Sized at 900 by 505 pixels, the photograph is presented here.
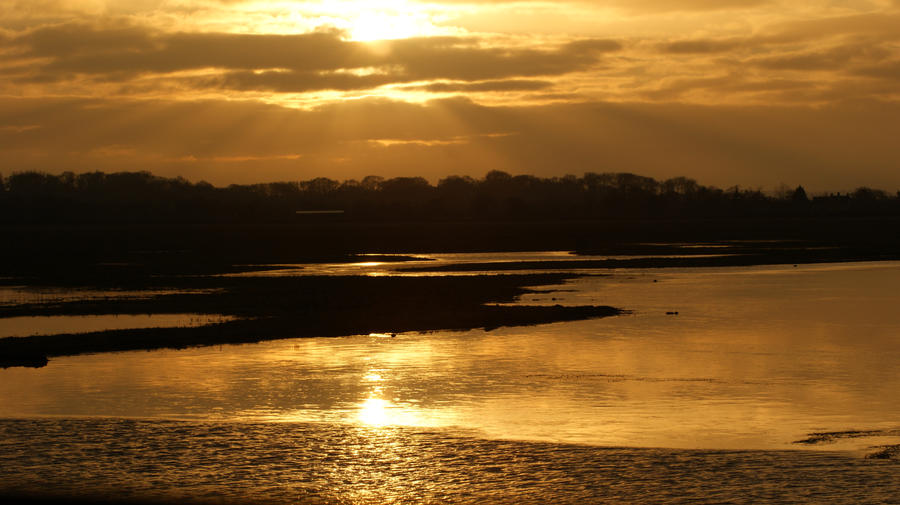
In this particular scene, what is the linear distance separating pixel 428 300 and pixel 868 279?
2774cm

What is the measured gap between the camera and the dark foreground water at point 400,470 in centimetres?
1462

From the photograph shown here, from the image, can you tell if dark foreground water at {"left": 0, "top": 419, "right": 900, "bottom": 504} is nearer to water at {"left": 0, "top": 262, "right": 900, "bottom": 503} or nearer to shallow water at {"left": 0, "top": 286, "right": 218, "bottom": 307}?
water at {"left": 0, "top": 262, "right": 900, "bottom": 503}

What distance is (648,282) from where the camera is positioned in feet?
185

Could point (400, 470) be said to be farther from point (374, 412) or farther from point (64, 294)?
point (64, 294)

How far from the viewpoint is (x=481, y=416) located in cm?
2036

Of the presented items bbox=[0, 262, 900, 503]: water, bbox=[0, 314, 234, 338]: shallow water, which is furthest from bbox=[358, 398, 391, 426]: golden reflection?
bbox=[0, 314, 234, 338]: shallow water

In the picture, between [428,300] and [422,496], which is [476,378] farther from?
[428,300]

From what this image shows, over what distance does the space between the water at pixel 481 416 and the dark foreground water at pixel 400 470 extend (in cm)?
5

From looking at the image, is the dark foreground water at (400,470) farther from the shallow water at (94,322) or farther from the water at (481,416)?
the shallow water at (94,322)

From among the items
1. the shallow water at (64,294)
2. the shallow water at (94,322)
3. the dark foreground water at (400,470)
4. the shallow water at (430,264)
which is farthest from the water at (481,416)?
the shallow water at (430,264)

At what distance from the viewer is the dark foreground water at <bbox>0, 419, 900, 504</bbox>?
14625 mm

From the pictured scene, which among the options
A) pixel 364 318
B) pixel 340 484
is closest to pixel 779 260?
pixel 364 318

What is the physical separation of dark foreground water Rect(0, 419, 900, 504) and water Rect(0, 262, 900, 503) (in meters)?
0.05

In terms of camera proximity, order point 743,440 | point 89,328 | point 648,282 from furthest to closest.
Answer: point 648,282
point 89,328
point 743,440
